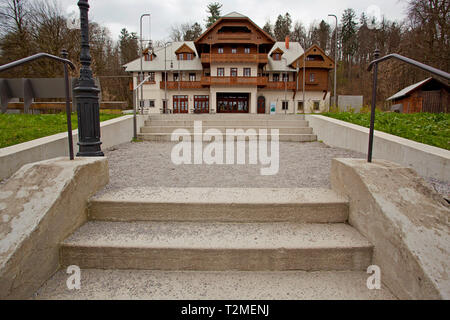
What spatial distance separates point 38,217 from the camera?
7.08 ft

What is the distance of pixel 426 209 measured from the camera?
7.41 ft

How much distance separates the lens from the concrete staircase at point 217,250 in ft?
6.79

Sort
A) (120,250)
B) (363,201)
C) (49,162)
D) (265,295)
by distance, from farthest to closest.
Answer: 1. (49,162)
2. (363,201)
3. (120,250)
4. (265,295)

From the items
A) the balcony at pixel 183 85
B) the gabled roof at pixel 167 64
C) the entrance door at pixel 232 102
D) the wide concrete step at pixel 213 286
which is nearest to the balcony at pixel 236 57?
the gabled roof at pixel 167 64

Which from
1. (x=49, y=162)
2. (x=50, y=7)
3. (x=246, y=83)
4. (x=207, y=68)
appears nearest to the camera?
(x=49, y=162)

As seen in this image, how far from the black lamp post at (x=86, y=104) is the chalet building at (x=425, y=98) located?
875 inches

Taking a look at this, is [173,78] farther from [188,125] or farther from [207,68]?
[188,125]

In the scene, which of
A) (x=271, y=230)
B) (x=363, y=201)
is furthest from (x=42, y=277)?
(x=363, y=201)

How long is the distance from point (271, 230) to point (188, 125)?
25.0 ft

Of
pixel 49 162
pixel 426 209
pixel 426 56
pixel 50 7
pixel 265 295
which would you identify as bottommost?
pixel 265 295

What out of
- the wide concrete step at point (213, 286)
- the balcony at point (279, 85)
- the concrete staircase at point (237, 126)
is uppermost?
the balcony at point (279, 85)

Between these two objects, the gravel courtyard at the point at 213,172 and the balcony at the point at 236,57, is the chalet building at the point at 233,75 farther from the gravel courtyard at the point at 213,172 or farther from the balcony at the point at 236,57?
the gravel courtyard at the point at 213,172

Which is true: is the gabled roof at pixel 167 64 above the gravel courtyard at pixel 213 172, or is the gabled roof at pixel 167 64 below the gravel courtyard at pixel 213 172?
above

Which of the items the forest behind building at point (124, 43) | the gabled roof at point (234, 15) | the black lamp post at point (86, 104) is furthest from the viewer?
the gabled roof at point (234, 15)
